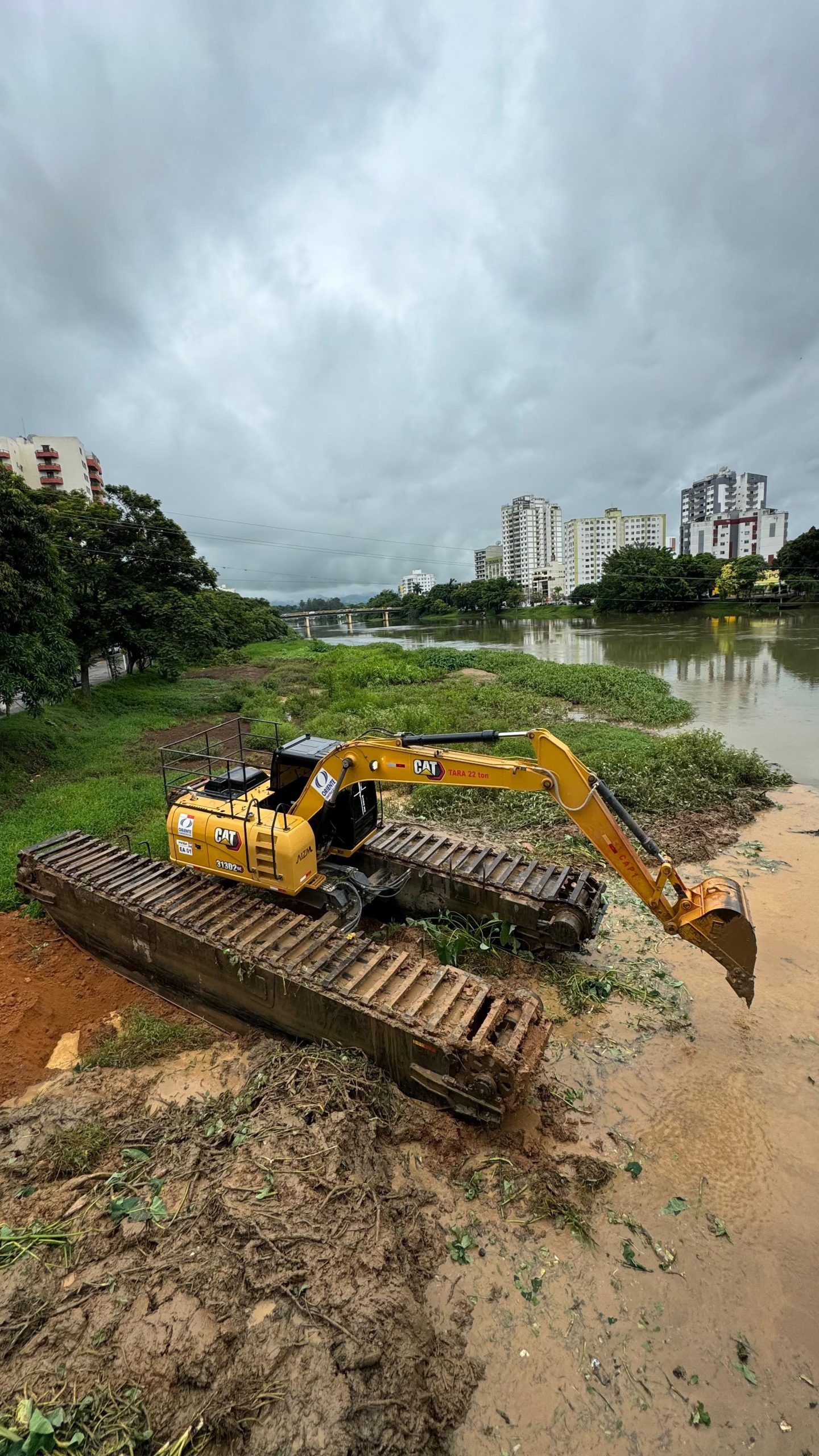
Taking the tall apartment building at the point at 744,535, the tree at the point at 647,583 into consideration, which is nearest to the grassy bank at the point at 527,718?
the tree at the point at 647,583

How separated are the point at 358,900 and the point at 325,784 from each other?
59.8 inches

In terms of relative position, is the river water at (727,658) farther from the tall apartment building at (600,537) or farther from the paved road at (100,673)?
the tall apartment building at (600,537)

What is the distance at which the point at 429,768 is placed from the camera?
6770 mm

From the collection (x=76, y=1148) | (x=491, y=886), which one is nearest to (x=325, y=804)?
(x=491, y=886)

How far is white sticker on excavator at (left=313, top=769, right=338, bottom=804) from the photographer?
688cm

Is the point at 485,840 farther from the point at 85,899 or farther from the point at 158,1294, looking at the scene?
the point at 158,1294

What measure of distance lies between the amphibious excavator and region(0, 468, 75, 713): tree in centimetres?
579

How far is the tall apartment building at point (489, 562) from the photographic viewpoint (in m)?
172

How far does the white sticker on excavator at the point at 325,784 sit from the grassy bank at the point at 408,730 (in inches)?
198

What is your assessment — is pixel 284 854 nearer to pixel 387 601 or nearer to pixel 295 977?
pixel 295 977

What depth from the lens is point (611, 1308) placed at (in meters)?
3.96

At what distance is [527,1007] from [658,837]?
6.41 m

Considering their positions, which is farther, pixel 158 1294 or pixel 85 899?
pixel 85 899

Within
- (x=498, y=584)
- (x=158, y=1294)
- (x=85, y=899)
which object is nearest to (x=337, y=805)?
(x=85, y=899)
